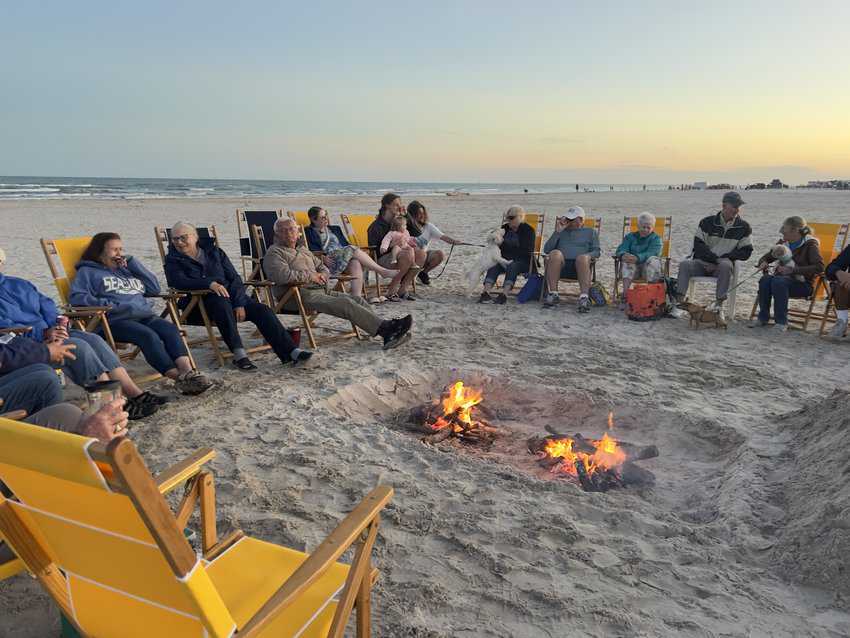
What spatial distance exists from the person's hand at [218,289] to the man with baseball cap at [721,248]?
460 cm

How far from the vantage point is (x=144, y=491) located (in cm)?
103

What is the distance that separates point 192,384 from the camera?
383 centimetres

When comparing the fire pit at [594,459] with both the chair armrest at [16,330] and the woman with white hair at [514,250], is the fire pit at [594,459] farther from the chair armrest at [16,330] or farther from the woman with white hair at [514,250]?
the woman with white hair at [514,250]

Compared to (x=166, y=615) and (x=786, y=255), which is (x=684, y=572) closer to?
(x=166, y=615)

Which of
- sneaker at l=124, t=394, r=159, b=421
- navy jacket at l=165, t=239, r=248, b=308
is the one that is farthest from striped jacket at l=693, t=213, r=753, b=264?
sneaker at l=124, t=394, r=159, b=421

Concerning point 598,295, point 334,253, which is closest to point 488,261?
point 598,295

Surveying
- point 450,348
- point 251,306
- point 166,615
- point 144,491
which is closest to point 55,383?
point 251,306

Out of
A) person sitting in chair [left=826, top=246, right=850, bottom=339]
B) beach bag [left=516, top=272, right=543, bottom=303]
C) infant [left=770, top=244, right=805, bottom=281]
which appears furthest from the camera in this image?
beach bag [left=516, top=272, right=543, bottom=303]

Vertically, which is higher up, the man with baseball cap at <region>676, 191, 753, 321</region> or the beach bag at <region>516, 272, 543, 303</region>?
the man with baseball cap at <region>676, 191, 753, 321</region>

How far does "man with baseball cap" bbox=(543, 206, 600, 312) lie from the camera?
6655 millimetres

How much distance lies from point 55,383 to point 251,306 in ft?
5.74

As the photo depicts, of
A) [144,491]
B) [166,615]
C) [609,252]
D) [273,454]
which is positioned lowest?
[609,252]

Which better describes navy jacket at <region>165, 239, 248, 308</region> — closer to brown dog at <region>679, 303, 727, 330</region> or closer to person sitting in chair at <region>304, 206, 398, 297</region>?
person sitting in chair at <region>304, 206, 398, 297</region>

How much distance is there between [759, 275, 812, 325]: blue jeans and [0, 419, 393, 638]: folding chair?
215 inches
